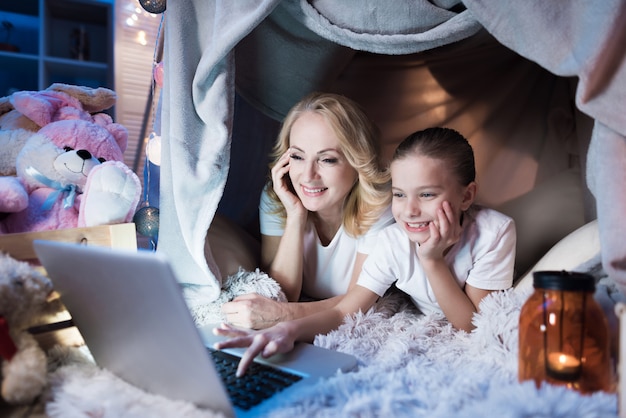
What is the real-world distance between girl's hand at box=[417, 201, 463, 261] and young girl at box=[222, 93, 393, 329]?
0.85ft

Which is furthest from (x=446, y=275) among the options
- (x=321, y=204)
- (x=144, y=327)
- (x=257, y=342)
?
(x=144, y=327)

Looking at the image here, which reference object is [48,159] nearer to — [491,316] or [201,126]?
[201,126]

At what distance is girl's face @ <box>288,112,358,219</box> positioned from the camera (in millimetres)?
1270

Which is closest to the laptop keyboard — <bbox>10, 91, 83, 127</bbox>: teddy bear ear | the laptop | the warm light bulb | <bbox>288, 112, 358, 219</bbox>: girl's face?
the laptop

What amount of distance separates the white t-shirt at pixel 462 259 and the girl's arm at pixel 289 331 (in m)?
0.04

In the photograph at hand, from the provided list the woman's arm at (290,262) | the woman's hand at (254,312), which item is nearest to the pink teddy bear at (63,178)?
the woman's hand at (254,312)

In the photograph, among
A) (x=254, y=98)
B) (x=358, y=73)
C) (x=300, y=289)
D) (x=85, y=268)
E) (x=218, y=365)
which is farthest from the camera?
(x=358, y=73)

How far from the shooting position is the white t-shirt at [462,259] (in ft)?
3.73

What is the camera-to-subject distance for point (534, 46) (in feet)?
2.70

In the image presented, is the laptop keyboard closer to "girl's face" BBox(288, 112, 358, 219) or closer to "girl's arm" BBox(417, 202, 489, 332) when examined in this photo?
"girl's arm" BBox(417, 202, 489, 332)

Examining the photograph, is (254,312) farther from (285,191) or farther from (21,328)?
(21,328)

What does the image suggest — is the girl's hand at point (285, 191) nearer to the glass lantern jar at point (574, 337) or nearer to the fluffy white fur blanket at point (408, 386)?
the fluffy white fur blanket at point (408, 386)

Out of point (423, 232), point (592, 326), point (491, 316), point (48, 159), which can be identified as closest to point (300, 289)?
point (423, 232)

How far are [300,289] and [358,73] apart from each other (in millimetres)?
808
